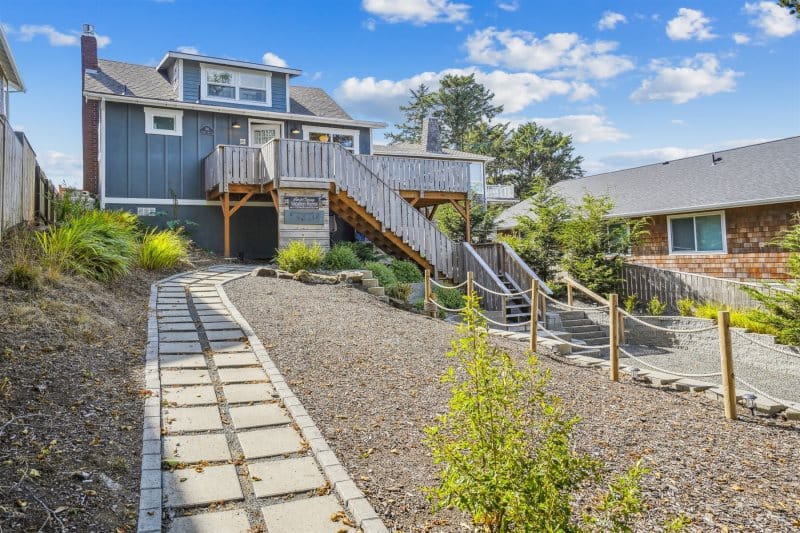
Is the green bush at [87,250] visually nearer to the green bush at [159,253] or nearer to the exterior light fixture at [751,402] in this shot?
the green bush at [159,253]

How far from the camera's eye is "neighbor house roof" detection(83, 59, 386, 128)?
15953 mm

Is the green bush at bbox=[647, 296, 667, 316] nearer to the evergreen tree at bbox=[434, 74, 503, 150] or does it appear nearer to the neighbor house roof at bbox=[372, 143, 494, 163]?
the neighbor house roof at bbox=[372, 143, 494, 163]

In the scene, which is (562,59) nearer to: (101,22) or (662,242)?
(662,242)

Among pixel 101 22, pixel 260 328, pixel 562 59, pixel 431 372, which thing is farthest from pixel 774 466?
pixel 101 22

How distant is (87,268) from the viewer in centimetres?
812

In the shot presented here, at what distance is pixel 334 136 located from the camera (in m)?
19.1

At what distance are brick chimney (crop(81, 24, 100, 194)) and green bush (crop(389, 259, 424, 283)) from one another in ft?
37.3

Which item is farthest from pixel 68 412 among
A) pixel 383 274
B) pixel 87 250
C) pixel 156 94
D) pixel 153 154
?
pixel 156 94

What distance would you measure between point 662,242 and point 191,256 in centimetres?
1405

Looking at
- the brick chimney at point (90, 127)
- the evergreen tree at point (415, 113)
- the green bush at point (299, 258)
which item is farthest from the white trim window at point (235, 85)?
the evergreen tree at point (415, 113)

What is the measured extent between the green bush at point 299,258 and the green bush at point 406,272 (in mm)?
2086

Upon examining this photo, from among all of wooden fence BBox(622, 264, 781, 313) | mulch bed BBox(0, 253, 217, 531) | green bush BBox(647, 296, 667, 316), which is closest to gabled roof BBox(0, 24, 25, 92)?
mulch bed BBox(0, 253, 217, 531)

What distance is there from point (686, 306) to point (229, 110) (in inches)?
581

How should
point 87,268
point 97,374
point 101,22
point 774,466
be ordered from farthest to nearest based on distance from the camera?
point 101,22, point 87,268, point 97,374, point 774,466
